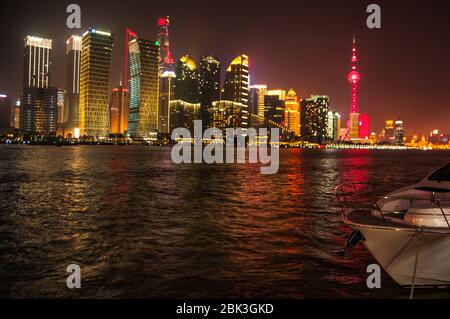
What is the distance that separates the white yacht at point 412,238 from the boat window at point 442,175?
1225 millimetres

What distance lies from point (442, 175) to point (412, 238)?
310 centimetres

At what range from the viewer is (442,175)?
1024cm

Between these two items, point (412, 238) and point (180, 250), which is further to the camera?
point (180, 250)

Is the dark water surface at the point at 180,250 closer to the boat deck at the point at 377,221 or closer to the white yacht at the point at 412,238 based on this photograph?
the white yacht at the point at 412,238

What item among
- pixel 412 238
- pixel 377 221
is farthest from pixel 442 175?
pixel 412 238

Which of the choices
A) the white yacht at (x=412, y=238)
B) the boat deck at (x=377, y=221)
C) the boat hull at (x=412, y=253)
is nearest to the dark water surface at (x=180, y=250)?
the boat hull at (x=412, y=253)

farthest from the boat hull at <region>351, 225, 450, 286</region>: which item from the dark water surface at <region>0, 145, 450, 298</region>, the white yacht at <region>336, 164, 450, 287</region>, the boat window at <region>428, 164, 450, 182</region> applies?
the boat window at <region>428, 164, 450, 182</region>

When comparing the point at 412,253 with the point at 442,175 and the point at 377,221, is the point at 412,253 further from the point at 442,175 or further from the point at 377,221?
the point at 442,175

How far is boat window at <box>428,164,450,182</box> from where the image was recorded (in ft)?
33.0

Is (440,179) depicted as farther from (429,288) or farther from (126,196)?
(126,196)

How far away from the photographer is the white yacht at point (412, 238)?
25.8 ft

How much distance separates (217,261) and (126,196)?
15554 mm
